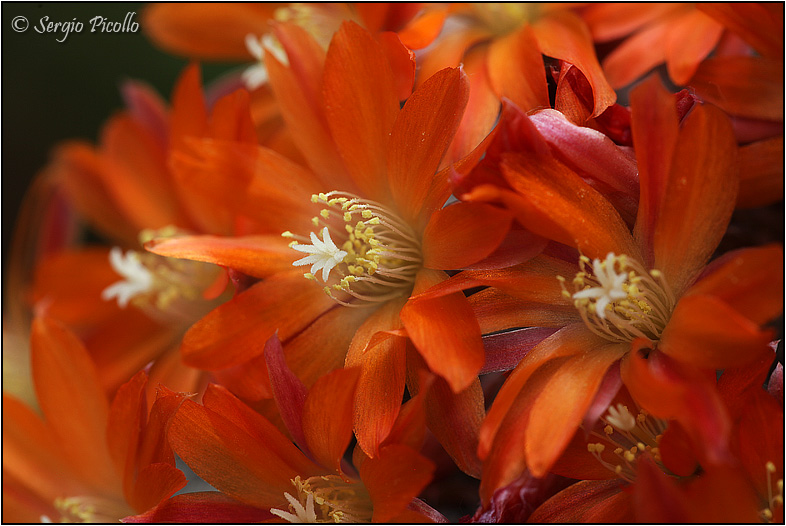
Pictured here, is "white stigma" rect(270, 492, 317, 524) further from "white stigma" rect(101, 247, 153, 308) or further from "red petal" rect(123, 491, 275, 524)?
"white stigma" rect(101, 247, 153, 308)

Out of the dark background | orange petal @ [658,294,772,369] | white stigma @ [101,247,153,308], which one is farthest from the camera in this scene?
the dark background

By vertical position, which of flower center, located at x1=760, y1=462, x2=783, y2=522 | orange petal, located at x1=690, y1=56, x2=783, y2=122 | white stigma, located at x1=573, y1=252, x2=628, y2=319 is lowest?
flower center, located at x1=760, y1=462, x2=783, y2=522

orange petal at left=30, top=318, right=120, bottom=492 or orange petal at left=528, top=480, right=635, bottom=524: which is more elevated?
orange petal at left=30, top=318, right=120, bottom=492

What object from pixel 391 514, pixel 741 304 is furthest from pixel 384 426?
pixel 741 304

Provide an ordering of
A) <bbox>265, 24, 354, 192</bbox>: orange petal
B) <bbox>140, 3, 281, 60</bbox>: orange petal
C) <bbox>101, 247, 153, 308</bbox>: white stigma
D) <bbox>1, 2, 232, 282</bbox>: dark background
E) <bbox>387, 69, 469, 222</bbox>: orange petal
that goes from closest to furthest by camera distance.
A: <bbox>387, 69, 469, 222</bbox>: orange petal → <bbox>265, 24, 354, 192</bbox>: orange petal → <bbox>101, 247, 153, 308</bbox>: white stigma → <bbox>140, 3, 281, 60</bbox>: orange petal → <bbox>1, 2, 232, 282</bbox>: dark background

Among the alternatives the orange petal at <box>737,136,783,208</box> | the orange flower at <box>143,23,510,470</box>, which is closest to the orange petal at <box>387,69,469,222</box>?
the orange flower at <box>143,23,510,470</box>

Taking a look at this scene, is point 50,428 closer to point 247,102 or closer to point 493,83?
point 247,102

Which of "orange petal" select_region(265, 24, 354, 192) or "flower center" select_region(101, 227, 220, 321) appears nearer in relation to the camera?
"orange petal" select_region(265, 24, 354, 192)

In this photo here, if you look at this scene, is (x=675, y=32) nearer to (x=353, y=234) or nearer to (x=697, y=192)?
(x=697, y=192)
